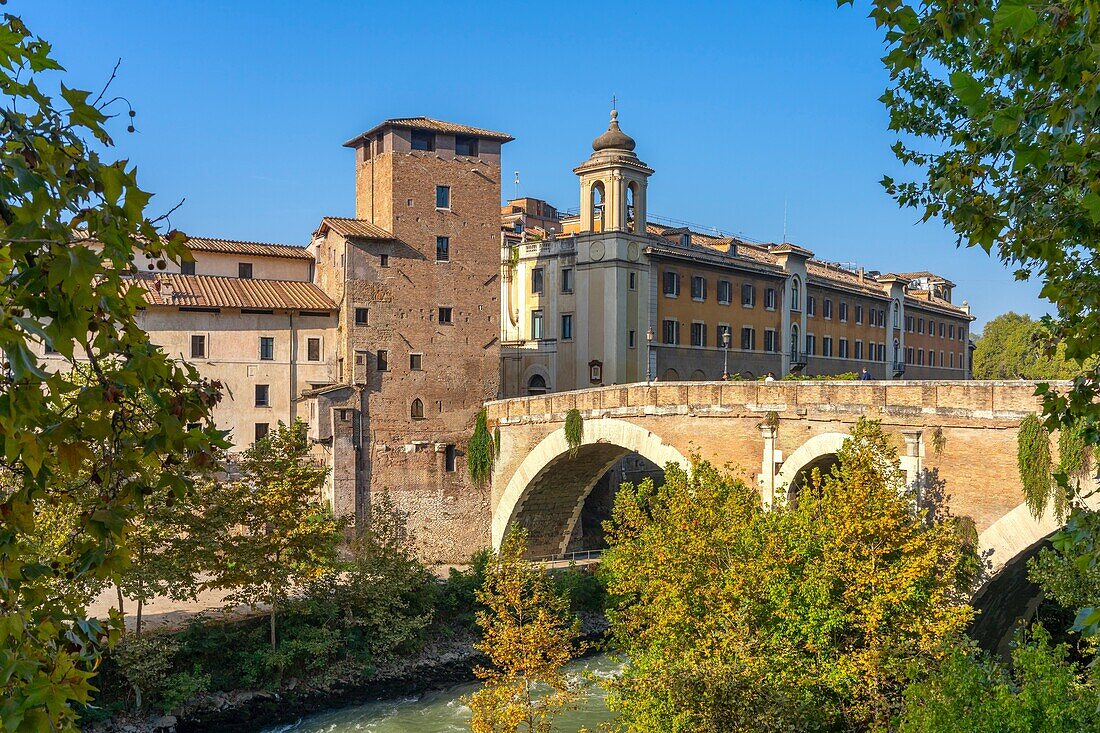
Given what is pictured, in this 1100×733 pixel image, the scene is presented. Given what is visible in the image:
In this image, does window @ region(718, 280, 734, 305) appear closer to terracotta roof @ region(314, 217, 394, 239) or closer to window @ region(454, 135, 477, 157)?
window @ region(454, 135, 477, 157)

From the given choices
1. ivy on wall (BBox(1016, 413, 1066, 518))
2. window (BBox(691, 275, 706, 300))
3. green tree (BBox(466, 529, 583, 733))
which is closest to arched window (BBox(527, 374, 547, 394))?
window (BBox(691, 275, 706, 300))

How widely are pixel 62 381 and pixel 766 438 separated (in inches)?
856

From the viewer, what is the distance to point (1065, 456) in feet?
58.0

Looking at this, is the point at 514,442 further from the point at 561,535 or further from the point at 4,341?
the point at 4,341

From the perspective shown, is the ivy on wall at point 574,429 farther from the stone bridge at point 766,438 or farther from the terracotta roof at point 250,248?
the terracotta roof at point 250,248

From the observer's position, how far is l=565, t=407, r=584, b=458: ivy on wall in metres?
32.3

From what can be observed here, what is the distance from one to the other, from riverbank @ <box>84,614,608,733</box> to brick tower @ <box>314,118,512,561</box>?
7.71m

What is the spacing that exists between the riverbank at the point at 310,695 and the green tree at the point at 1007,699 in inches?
404

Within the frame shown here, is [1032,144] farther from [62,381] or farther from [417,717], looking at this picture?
[417,717]

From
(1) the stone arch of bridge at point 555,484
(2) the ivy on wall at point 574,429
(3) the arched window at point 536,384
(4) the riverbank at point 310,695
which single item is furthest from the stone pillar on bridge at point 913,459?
(3) the arched window at point 536,384

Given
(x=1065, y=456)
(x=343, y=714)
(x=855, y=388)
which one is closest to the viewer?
(x=1065, y=456)

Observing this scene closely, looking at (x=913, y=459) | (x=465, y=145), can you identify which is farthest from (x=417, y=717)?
(x=465, y=145)

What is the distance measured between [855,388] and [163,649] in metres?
16.4

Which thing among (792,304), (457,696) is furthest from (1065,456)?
(792,304)
